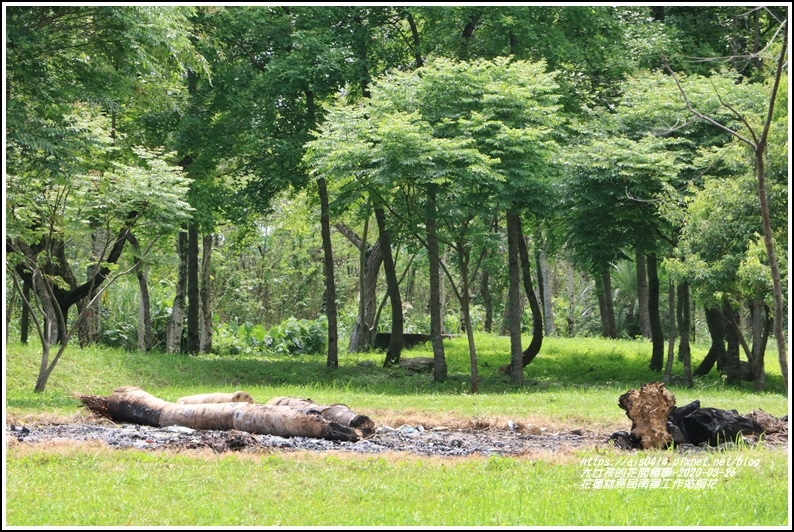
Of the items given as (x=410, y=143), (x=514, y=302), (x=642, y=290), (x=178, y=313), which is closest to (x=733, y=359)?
(x=642, y=290)

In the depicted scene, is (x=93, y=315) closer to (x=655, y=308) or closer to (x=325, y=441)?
(x=655, y=308)

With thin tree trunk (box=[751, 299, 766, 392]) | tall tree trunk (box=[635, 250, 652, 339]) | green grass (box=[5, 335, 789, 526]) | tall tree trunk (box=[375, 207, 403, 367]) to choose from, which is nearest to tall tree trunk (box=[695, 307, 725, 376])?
tall tree trunk (box=[635, 250, 652, 339])

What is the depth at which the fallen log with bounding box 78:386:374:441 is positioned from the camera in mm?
10469

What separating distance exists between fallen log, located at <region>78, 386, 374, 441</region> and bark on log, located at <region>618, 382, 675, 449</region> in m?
3.02

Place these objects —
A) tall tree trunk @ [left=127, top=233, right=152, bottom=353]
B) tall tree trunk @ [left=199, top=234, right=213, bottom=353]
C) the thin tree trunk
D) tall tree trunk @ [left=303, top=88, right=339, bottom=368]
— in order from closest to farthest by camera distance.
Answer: the thin tree trunk → tall tree trunk @ [left=303, top=88, right=339, bottom=368] → tall tree trunk @ [left=127, top=233, right=152, bottom=353] → tall tree trunk @ [left=199, top=234, right=213, bottom=353]

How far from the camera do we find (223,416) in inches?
431

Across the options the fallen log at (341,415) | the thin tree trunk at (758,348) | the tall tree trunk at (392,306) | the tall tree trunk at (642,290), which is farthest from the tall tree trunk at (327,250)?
the fallen log at (341,415)

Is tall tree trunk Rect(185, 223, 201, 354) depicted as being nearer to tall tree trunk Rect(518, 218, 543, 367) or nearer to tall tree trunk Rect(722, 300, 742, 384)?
tall tree trunk Rect(518, 218, 543, 367)

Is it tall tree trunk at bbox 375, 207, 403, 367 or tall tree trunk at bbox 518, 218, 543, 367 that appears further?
tall tree trunk at bbox 375, 207, 403, 367

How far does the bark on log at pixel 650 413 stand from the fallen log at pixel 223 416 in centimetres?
302

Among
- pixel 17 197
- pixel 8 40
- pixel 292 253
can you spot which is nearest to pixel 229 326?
pixel 292 253

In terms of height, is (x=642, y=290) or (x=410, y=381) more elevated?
(x=642, y=290)

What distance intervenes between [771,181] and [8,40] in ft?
38.7

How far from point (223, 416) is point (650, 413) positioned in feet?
16.0
